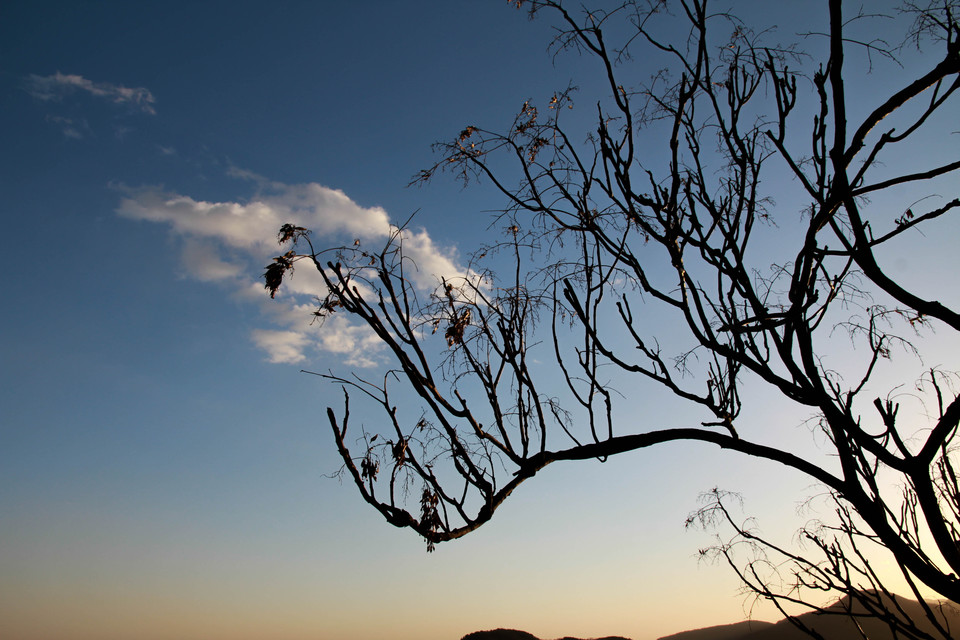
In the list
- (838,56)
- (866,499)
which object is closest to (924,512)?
(866,499)

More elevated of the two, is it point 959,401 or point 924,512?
point 959,401

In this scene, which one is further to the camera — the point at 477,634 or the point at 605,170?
the point at 477,634

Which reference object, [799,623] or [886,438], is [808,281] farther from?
[799,623]

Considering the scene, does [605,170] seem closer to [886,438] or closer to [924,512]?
[886,438]

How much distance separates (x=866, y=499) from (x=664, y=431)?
0.98m

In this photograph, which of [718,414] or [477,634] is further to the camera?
[477,634]

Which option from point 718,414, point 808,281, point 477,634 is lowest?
point 477,634

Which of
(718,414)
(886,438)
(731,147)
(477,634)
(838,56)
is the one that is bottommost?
(477,634)

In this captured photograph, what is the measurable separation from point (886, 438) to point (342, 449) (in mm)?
2638

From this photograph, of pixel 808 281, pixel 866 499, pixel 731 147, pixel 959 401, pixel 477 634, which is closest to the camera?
pixel 959 401

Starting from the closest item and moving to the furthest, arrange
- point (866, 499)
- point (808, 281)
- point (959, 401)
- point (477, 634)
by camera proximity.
A: point (959, 401) < point (866, 499) < point (808, 281) < point (477, 634)

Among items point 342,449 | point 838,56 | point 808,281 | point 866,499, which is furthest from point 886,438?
point 342,449

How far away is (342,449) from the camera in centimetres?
267

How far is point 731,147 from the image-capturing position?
11.7ft
